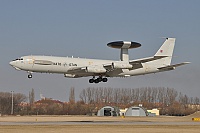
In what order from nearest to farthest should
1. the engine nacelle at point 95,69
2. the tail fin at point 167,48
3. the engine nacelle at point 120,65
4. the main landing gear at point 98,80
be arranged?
1. the engine nacelle at point 95,69
2. the engine nacelle at point 120,65
3. the main landing gear at point 98,80
4. the tail fin at point 167,48

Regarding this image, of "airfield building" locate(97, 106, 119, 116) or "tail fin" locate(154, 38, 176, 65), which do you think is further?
"airfield building" locate(97, 106, 119, 116)

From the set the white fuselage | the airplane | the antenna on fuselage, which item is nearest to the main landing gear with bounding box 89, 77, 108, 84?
the airplane

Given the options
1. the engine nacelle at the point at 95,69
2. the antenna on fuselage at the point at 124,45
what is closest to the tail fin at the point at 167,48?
the antenna on fuselage at the point at 124,45

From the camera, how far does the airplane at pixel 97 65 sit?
71625 mm

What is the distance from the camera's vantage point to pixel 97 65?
78188 millimetres

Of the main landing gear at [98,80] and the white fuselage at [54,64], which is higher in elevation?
the white fuselage at [54,64]

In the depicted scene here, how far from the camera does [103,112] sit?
Result: 162 metres

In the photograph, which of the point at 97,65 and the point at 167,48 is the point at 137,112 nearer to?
the point at 167,48

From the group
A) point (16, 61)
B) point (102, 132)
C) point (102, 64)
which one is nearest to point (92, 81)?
point (102, 64)

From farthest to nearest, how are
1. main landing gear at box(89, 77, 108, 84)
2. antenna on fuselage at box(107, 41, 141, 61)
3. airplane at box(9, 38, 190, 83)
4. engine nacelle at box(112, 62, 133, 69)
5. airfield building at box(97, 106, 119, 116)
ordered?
1. airfield building at box(97, 106, 119, 116)
2. main landing gear at box(89, 77, 108, 84)
3. engine nacelle at box(112, 62, 133, 69)
4. antenna on fuselage at box(107, 41, 141, 61)
5. airplane at box(9, 38, 190, 83)

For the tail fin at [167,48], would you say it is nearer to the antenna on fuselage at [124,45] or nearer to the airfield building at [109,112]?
the antenna on fuselage at [124,45]

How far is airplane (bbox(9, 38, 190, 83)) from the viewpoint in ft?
235

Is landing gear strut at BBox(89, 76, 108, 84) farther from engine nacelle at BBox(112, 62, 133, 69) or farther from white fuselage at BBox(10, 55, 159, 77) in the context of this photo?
engine nacelle at BBox(112, 62, 133, 69)

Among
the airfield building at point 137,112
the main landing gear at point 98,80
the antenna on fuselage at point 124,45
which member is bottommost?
the airfield building at point 137,112
